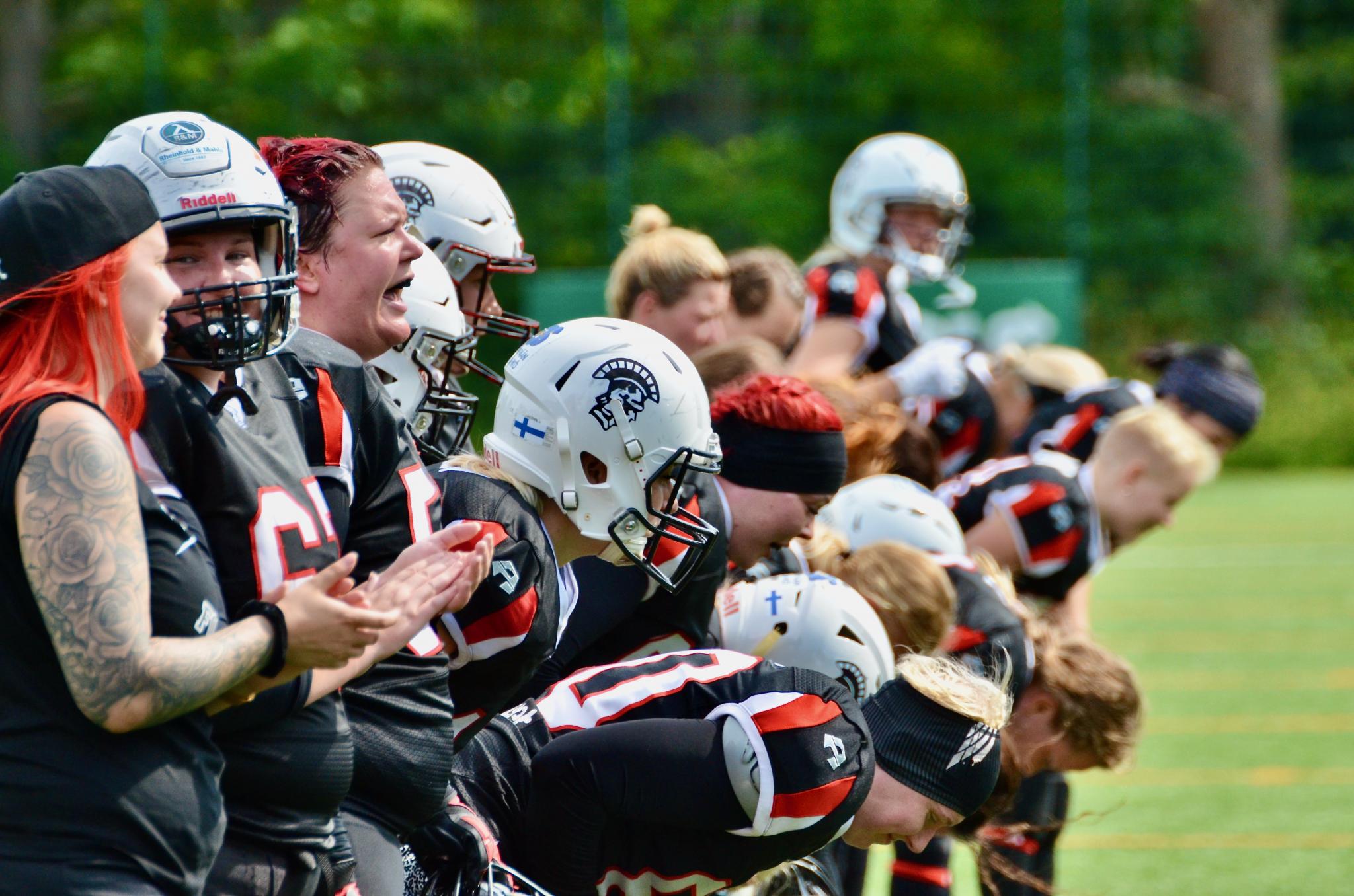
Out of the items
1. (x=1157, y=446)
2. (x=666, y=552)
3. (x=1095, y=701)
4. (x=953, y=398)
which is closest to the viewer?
(x=666, y=552)

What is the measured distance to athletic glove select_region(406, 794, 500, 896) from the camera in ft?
9.45

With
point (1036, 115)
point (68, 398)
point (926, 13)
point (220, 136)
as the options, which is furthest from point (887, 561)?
point (926, 13)

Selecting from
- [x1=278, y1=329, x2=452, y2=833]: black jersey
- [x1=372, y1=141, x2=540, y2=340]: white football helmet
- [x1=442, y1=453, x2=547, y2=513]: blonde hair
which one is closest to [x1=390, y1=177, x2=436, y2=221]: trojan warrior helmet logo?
[x1=372, y1=141, x2=540, y2=340]: white football helmet

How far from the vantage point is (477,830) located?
2.91 m

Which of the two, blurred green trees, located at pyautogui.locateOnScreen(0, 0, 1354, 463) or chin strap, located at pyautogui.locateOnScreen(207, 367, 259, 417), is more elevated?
chin strap, located at pyautogui.locateOnScreen(207, 367, 259, 417)

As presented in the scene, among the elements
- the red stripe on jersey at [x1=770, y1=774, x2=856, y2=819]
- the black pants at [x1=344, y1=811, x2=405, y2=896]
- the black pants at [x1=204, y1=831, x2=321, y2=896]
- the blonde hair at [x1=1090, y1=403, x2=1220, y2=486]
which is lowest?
the blonde hair at [x1=1090, y1=403, x2=1220, y2=486]

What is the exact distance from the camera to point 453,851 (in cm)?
289

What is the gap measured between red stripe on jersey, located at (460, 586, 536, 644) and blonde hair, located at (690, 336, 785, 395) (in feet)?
4.96

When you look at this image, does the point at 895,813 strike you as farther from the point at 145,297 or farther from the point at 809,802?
the point at 145,297

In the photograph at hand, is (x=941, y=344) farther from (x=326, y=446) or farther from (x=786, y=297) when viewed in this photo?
(x=326, y=446)

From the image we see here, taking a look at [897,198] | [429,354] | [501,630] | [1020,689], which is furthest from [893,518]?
[897,198]

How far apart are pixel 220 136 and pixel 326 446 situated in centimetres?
51

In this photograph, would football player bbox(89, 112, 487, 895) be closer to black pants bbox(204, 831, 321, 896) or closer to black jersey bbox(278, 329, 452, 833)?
black pants bbox(204, 831, 321, 896)

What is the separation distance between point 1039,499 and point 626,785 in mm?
2710
